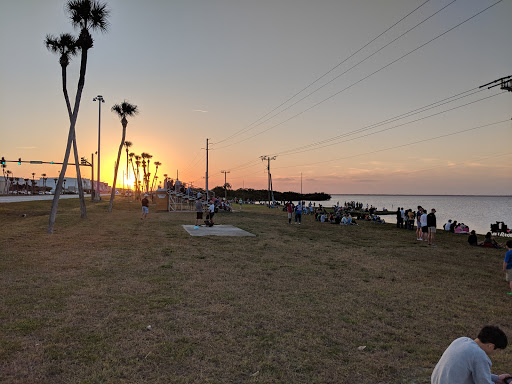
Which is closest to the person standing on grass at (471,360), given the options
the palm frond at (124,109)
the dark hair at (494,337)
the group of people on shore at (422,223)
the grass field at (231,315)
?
the dark hair at (494,337)

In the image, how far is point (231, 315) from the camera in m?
6.68

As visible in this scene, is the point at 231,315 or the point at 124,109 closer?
the point at 231,315

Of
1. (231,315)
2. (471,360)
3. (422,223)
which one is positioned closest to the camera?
(471,360)

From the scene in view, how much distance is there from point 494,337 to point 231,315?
4.57 metres

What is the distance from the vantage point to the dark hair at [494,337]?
3.15m

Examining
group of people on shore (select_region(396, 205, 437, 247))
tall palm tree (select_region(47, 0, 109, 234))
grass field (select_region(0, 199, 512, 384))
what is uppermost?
tall palm tree (select_region(47, 0, 109, 234))

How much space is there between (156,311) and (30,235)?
527 inches

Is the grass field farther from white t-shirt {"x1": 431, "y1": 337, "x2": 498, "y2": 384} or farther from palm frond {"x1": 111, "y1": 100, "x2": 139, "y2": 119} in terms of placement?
palm frond {"x1": 111, "y1": 100, "x2": 139, "y2": 119}

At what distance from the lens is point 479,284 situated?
10109 mm

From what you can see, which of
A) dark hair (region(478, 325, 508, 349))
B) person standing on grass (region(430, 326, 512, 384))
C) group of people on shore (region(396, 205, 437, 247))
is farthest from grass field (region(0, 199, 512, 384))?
group of people on shore (region(396, 205, 437, 247))

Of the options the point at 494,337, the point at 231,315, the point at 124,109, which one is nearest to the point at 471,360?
the point at 494,337

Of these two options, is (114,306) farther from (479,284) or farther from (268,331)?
(479,284)

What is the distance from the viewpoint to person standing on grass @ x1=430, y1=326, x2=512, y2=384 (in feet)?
10.1

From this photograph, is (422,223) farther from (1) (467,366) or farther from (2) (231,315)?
(1) (467,366)
